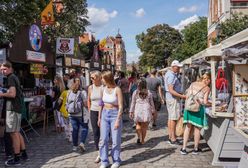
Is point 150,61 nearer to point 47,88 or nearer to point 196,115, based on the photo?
point 47,88

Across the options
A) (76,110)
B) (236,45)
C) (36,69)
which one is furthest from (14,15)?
(236,45)

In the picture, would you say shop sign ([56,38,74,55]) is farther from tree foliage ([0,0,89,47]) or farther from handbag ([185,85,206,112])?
handbag ([185,85,206,112])

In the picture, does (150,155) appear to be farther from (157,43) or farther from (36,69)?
(157,43)

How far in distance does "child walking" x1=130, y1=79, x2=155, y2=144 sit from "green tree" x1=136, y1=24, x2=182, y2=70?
199ft

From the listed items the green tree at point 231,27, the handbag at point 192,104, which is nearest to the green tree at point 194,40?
the green tree at point 231,27

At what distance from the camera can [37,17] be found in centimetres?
1612

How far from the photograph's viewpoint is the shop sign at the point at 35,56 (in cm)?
1146

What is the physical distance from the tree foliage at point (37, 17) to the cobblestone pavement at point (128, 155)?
4696 mm

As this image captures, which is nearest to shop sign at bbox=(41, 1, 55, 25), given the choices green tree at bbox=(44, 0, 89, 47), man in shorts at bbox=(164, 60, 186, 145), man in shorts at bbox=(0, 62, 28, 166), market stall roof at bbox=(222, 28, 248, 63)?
green tree at bbox=(44, 0, 89, 47)

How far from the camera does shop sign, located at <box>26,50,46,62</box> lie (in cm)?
1146

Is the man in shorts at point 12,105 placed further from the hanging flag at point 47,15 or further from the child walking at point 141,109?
the hanging flag at point 47,15

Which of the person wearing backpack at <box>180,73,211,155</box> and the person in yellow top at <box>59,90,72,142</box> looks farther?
the person in yellow top at <box>59,90,72,142</box>

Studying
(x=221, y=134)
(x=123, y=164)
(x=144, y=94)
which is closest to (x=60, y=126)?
(x=144, y=94)

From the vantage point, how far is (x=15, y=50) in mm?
10758
